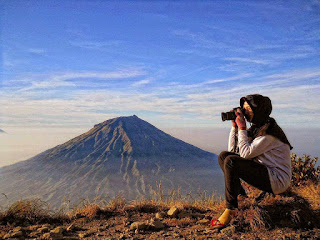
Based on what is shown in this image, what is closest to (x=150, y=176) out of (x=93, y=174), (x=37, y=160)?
(x=93, y=174)

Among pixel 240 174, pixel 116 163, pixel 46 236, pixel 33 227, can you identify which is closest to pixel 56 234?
pixel 46 236

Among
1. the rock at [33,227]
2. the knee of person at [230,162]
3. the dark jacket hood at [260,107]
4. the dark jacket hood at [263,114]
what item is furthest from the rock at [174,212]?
the rock at [33,227]

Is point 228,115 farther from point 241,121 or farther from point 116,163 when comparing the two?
point 116,163

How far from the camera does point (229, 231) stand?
4.27 metres

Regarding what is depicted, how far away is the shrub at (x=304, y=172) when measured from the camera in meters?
6.66

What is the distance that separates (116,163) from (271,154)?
106 metres

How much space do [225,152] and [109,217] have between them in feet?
7.64

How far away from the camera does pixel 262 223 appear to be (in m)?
4.32

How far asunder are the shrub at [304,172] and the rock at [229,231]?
297 cm

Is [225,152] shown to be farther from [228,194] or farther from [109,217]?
[109,217]

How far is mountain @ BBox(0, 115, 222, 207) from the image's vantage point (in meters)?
99.5

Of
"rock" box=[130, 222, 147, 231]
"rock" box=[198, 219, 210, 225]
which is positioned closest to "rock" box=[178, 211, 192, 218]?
"rock" box=[198, 219, 210, 225]

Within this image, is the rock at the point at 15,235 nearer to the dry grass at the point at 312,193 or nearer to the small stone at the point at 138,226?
the small stone at the point at 138,226

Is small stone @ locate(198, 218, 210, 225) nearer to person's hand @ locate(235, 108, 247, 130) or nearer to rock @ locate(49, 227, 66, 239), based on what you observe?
person's hand @ locate(235, 108, 247, 130)
